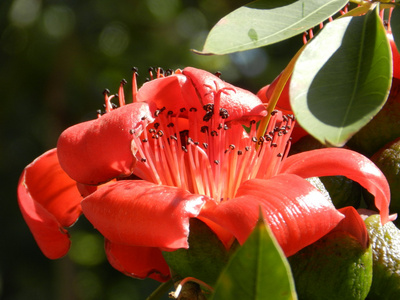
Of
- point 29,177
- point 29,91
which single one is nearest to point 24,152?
point 29,91

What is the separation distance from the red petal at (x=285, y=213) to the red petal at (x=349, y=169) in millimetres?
64

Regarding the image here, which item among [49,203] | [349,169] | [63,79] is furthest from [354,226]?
[63,79]

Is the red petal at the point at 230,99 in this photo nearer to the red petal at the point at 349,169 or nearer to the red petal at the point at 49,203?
the red petal at the point at 349,169

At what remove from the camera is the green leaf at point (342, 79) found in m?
0.57

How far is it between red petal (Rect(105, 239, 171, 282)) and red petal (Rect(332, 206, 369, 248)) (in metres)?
0.26

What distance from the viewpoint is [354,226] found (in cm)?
80

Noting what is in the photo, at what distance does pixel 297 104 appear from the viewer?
595mm

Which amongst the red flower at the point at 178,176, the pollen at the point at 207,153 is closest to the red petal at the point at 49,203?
the red flower at the point at 178,176

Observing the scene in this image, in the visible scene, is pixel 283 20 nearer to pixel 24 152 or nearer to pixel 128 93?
pixel 128 93

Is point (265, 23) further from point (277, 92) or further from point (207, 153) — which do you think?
point (207, 153)

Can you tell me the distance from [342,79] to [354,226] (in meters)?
0.24

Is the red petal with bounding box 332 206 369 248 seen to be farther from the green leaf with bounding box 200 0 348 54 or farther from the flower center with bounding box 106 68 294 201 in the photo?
the green leaf with bounding box 200 0 348 54

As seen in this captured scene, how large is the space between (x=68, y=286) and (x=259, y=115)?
4.70 metres

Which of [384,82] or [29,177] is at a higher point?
[384,82]
